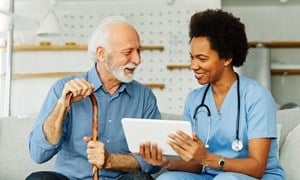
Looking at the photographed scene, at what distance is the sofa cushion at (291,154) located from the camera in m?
2.14

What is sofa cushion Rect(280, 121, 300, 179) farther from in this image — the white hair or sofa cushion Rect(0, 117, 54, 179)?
sofa cushion Rect(0, 117, 54, 179)

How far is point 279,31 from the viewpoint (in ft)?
19.6

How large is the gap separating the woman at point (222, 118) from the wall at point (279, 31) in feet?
13.3

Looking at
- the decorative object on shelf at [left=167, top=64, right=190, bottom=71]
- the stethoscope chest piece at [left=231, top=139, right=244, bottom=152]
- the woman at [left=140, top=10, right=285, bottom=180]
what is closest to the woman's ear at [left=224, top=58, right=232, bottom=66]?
the woman at [left=140, top=10, right=285, bottom=180]

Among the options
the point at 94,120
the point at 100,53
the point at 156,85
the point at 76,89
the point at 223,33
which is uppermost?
the point at 223,33

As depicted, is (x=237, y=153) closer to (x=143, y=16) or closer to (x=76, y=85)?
(x=76, y=85)

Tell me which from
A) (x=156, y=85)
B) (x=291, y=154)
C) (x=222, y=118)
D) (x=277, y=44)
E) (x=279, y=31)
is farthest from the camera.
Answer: (x=279, y=31)

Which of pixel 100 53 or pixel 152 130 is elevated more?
pixel 100 53

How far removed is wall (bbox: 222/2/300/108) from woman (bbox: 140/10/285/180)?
4.06 meters

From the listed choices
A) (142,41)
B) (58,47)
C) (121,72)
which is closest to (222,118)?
(121,72)

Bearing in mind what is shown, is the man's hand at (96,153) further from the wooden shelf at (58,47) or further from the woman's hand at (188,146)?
the wooden shelf at (58,47)

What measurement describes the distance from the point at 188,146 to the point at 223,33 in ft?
1.66

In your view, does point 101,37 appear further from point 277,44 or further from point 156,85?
point 277,44

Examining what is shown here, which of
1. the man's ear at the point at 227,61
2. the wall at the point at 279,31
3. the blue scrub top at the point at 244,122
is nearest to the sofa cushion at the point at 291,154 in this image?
the blue scrub top at the point at 244,122
